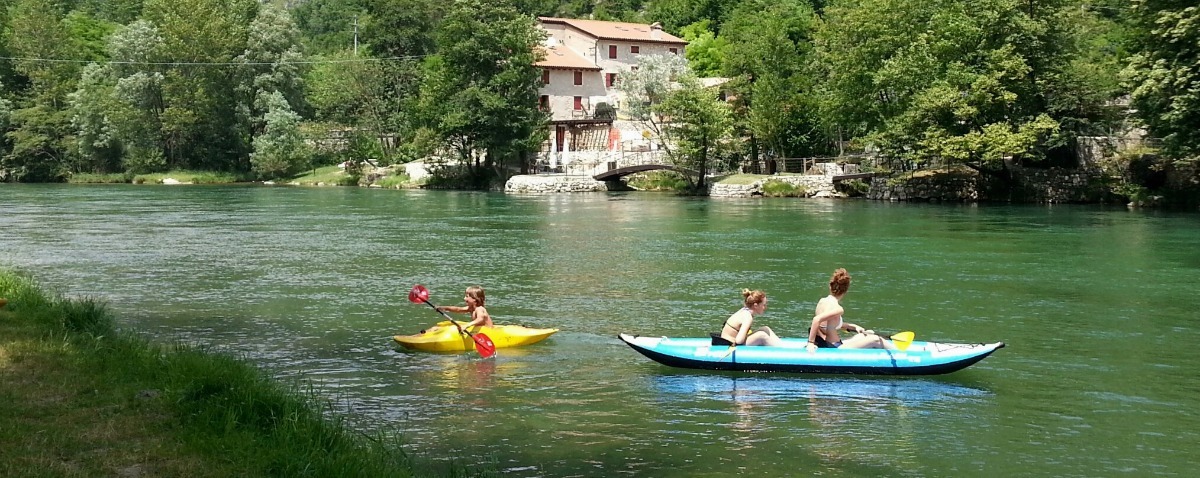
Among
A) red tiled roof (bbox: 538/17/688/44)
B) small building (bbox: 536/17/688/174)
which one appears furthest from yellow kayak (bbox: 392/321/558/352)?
red tiled roof (bbox: 538/17/688/44)

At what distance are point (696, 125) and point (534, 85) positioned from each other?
14.7 metres

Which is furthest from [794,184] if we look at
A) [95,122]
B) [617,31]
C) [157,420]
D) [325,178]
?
[157,420]

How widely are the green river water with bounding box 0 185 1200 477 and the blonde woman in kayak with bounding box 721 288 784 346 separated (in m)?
0.48

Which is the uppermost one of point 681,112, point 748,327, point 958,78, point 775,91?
point 775,91

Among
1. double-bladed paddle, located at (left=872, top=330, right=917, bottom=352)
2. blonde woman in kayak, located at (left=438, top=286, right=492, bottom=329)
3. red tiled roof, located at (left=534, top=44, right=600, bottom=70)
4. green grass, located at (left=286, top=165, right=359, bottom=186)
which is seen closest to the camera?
double-bladed paddle, located at (left=872, top=330, right=917, bottom=352)

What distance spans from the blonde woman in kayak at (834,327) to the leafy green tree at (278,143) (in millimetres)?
65278

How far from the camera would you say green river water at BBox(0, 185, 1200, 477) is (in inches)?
379

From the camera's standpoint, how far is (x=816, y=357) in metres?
12.2

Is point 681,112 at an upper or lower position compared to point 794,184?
upper

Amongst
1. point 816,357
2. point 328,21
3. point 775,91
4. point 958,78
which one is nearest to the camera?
point 816,357

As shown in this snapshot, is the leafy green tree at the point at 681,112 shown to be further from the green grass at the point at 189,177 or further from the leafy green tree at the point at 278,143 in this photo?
the green grass at the point at 189,177

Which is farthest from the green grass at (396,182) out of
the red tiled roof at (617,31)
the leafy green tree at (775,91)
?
the leafy green tree at (775,91)

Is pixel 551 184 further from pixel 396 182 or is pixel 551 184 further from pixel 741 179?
pixel 396 182

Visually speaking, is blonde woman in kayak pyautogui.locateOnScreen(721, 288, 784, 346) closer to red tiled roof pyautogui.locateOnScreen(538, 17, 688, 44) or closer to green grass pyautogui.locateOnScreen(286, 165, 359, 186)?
green grass pyautogui.locateOnScreen(286, 165, 359, 186)
